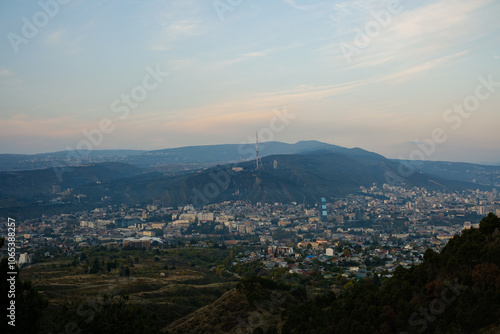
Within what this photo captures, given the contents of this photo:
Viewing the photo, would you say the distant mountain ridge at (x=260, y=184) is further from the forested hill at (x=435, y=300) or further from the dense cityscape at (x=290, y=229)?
the forested hill at (x=435, y=300)

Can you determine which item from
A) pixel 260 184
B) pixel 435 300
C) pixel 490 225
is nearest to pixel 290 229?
pixel 260 184

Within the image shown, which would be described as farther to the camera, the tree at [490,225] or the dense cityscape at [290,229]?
the dense cityscape at [290,229]

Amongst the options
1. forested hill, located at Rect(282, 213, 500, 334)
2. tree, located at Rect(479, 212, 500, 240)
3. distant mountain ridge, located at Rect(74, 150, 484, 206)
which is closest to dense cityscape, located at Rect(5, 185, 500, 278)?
distant mountain ridge, located at Rect(74, 150, 484, 206)

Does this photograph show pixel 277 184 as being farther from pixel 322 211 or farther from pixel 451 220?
pixel 451 220

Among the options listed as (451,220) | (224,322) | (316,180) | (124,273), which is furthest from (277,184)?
(224,322)

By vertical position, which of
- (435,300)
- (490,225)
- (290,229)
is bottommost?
(290,229)

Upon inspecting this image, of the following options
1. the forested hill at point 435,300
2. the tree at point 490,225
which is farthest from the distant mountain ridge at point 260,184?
the tree at point 490,225

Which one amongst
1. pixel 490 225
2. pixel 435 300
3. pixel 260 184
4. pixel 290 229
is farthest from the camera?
pixel 260 184

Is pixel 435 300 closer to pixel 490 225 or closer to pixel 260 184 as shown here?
pixel 490 225

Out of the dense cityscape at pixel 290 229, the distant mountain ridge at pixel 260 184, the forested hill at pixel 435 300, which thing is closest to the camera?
the forested hill at pixel 435 300
